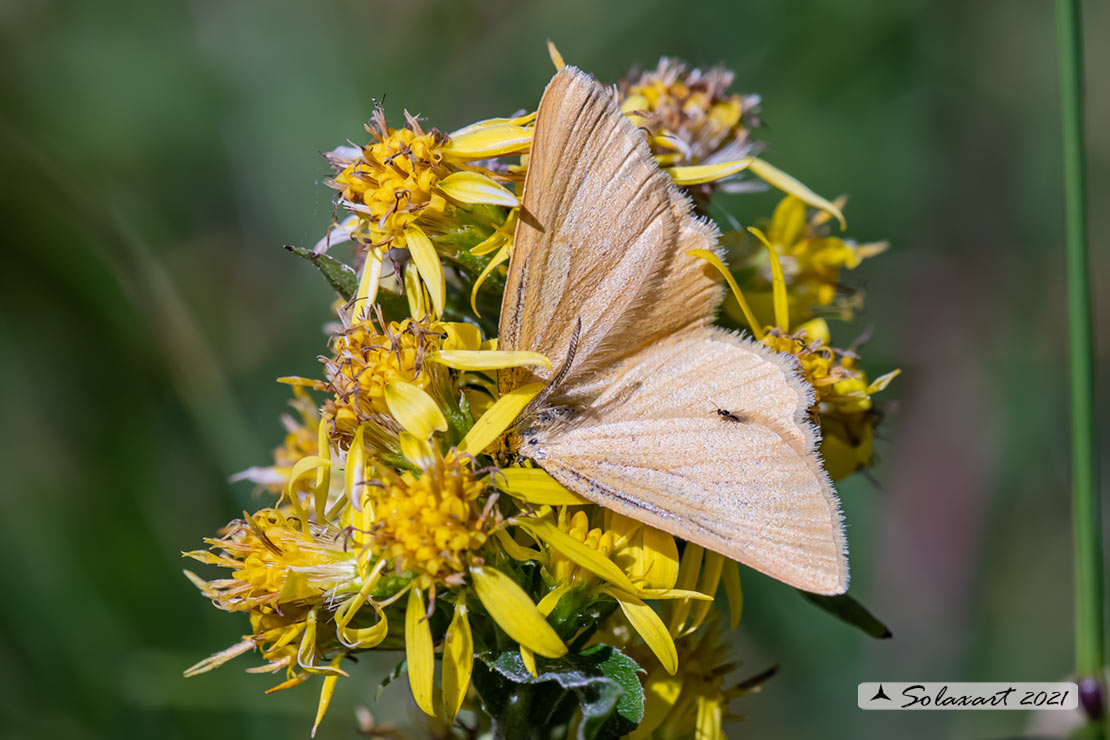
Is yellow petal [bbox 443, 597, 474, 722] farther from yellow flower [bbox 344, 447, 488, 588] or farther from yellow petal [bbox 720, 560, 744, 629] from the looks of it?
yellow petal [bbox 720, 560, 744, 629]

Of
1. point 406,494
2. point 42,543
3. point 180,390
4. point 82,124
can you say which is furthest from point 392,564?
point 82,124

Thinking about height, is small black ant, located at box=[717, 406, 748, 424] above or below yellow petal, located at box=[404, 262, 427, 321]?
below

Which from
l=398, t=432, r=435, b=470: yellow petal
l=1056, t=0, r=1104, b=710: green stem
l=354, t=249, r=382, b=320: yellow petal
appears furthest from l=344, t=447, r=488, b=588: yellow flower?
l=1056, t=0, r=1104, b=710: green stem

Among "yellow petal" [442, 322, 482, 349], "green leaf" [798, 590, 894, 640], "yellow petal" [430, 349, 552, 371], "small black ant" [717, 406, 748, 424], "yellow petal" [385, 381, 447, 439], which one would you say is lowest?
"green leaf" [798, 590, 894, 640]

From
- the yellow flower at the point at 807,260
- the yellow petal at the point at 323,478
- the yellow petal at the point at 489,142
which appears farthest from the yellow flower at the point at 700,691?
the yellow petal at the point at 489,142

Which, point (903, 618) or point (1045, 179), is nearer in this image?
point (903, 618)

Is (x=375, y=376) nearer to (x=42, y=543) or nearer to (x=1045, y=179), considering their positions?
(x=42, y=543)
